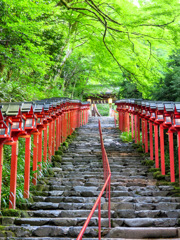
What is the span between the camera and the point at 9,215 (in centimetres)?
606

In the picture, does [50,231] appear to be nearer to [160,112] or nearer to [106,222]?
[106,222]

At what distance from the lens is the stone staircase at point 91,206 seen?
17.7 ft

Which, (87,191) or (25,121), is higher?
(25,121)

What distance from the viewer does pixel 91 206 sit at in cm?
670

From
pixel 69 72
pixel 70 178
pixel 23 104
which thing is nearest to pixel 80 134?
pixel 69 72

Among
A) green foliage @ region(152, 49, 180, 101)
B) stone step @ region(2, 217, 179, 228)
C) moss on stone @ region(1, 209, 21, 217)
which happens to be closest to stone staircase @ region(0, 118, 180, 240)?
stone step @ region(2, 217, 179, 228)

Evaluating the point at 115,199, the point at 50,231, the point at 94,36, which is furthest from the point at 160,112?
the point at 94,36

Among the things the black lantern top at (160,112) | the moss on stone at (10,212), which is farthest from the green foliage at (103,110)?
the moss on stone at (10,212)

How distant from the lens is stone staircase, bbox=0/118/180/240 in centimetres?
539

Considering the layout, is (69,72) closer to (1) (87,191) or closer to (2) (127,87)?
(2) (127,87)

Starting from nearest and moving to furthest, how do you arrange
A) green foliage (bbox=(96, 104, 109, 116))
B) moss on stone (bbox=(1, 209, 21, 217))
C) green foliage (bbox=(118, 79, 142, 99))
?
moss on stone (bbox=(1, 209, 21, 217)), green foliage (bbox=(118, 79, 142, 99)), green foliage (bbox=(96, 104, 109, 116))

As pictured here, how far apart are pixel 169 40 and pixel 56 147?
6.56 metres

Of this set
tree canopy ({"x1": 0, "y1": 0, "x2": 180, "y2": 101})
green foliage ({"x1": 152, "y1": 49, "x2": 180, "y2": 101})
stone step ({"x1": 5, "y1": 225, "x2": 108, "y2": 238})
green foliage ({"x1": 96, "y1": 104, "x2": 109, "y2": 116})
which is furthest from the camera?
green foliage ({"x1": 96, "y1": 104, "x2": 109, "y2": 116})

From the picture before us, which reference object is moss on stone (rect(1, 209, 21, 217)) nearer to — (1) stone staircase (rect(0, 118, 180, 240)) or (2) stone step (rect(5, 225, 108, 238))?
(1) stone staircase (rect(0, 118, 180, 240))
